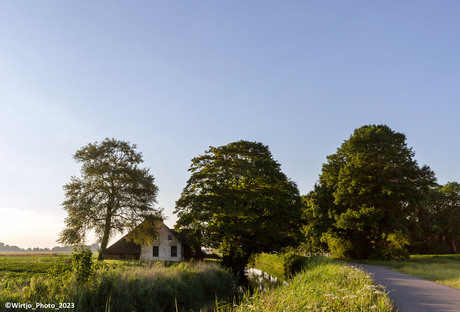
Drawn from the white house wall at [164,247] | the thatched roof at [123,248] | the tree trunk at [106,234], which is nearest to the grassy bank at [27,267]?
the tree trunk at [106,234]

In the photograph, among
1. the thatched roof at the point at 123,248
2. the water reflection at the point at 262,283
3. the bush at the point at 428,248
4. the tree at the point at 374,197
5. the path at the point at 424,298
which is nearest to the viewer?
the path at the point at 424,298

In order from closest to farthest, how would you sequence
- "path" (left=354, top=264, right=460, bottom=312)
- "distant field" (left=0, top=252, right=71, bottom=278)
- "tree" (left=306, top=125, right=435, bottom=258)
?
"path" (left=354, top=264, right=460, bottom=312) < "distant field" (left=0, top=252, right=71, bottom=278) < "tree" (left=306, top=125, right=435, bottom=258)

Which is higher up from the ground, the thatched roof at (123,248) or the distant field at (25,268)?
the thatched roof at (123,248)

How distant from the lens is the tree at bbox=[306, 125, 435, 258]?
32.8 meters

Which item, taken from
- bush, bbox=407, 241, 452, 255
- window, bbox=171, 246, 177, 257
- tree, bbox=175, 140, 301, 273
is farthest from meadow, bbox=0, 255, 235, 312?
bush, bbox=407, 241, 452, 255

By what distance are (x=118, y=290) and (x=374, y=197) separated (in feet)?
100

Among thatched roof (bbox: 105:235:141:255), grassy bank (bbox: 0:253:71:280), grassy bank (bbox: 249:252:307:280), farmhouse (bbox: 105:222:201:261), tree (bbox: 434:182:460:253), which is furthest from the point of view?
tree (bbox: 434:182:460:253)

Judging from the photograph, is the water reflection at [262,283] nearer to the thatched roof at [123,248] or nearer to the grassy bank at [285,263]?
the grassy bank at [285,263]

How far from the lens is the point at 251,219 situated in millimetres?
27859

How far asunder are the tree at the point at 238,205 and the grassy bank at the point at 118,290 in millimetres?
8147

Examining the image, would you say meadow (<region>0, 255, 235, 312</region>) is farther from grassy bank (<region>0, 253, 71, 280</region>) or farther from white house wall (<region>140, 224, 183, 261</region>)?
white house wall (<region>140, 224, 183, 261</region>)

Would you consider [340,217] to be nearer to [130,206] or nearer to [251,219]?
→ [251,219]

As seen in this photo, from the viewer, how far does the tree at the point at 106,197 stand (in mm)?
33906

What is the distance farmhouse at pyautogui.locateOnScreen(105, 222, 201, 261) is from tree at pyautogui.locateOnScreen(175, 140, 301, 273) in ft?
43.9
